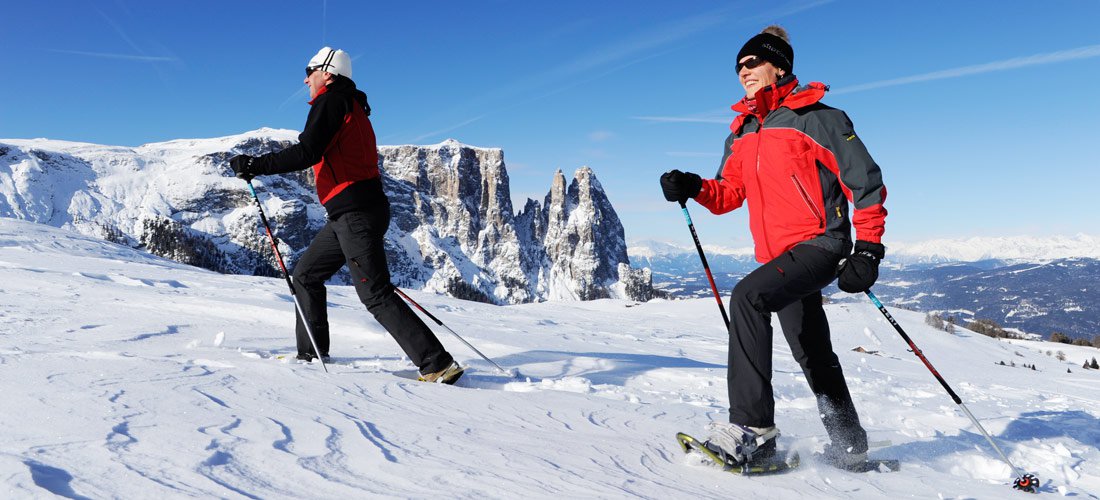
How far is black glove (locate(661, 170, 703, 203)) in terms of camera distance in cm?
364

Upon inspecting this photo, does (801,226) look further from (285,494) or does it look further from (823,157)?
(285,494)

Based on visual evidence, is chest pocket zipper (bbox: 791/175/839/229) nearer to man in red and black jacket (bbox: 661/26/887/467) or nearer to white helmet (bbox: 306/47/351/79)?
man in red and black jacket (bbox: 661/26/887/467)

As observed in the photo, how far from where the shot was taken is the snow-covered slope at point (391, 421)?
1.98m

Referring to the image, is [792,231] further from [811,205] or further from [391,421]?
[391,421]

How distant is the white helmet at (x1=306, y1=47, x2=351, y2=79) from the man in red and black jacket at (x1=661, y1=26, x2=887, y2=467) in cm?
284

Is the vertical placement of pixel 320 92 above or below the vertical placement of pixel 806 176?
above

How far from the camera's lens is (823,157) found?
3.18 metres

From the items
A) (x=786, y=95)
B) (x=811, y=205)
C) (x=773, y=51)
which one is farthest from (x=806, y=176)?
(x=773, y=51)

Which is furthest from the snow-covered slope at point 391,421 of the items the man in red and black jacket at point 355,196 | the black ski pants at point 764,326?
the man in red and black jacket at point 355,196

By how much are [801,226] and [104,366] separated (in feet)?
13.9

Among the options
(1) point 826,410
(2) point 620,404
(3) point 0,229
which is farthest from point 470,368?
(3) point 0,229

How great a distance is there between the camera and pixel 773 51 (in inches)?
138

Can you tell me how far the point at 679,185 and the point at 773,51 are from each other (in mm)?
982

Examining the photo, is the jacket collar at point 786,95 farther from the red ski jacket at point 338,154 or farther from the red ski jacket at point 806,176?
the red ski jacket at point 338,154
